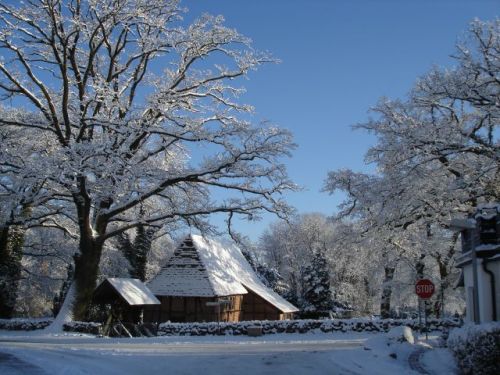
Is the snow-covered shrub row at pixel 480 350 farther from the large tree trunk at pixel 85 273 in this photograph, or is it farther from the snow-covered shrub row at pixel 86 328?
the large tree trunk at pixel 85 273

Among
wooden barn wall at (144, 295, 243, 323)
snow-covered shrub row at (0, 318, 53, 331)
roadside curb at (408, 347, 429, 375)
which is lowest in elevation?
snow-covered shrub row at (0, 318, 53, 331)

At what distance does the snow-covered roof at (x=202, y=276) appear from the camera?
37.3 m

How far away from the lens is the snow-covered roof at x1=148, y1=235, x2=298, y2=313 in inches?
1470

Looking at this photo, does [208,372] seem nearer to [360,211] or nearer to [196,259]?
[360,211]

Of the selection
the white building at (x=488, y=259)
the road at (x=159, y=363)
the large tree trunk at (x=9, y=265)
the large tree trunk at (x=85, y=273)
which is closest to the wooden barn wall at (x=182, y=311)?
the large tree trunk at (x=85, y=273)

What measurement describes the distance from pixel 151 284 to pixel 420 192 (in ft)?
68.3

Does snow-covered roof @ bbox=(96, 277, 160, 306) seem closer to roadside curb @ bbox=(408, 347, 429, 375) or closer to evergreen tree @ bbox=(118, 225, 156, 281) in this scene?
evergreen tree @ bbox=(118, 225, 156, 281)

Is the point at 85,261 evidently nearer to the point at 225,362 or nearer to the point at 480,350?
the point at 225,362

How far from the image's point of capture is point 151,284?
38.4 m

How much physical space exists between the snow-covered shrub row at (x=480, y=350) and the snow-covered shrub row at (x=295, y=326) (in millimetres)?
16604

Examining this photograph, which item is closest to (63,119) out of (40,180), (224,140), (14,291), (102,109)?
(102,109)

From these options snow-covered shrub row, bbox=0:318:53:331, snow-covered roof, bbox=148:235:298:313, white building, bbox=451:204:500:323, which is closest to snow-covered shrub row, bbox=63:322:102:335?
snow-covered shrub row, bbox=0:318:53:331

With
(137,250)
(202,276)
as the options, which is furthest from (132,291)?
(137,250)

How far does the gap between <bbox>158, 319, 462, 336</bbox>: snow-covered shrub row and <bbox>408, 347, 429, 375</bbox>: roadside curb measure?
11.6 metres
